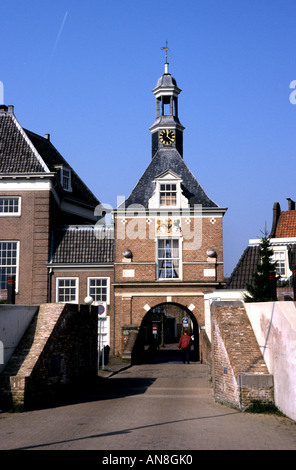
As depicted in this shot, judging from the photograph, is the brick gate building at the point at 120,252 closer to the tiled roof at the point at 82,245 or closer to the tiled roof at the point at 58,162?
the tiled roof at the point at 82,245

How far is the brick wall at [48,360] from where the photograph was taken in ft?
45.0

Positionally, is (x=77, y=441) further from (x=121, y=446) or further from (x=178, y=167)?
(x=178, y=167)

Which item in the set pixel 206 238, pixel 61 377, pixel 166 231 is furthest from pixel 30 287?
pixel 61 377

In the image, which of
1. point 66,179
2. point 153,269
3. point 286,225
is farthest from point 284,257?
point 66,179

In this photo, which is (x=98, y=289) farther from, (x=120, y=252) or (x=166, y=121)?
(x=166, y=121)

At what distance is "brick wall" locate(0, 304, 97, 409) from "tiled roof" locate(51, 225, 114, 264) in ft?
44.5

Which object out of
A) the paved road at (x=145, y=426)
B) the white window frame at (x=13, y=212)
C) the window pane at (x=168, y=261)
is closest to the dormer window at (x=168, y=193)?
the window pane at (x=168, y=261)

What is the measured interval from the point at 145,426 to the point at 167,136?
88.0 feet

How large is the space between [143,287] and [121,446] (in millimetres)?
22431

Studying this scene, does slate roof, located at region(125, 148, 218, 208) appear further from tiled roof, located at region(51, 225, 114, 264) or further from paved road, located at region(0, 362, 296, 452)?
paved road, located at region(0, 362, 296, 452)

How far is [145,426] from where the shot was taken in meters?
11.6

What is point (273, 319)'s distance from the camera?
13289 mm

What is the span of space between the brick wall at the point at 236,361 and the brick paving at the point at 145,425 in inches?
19.5
